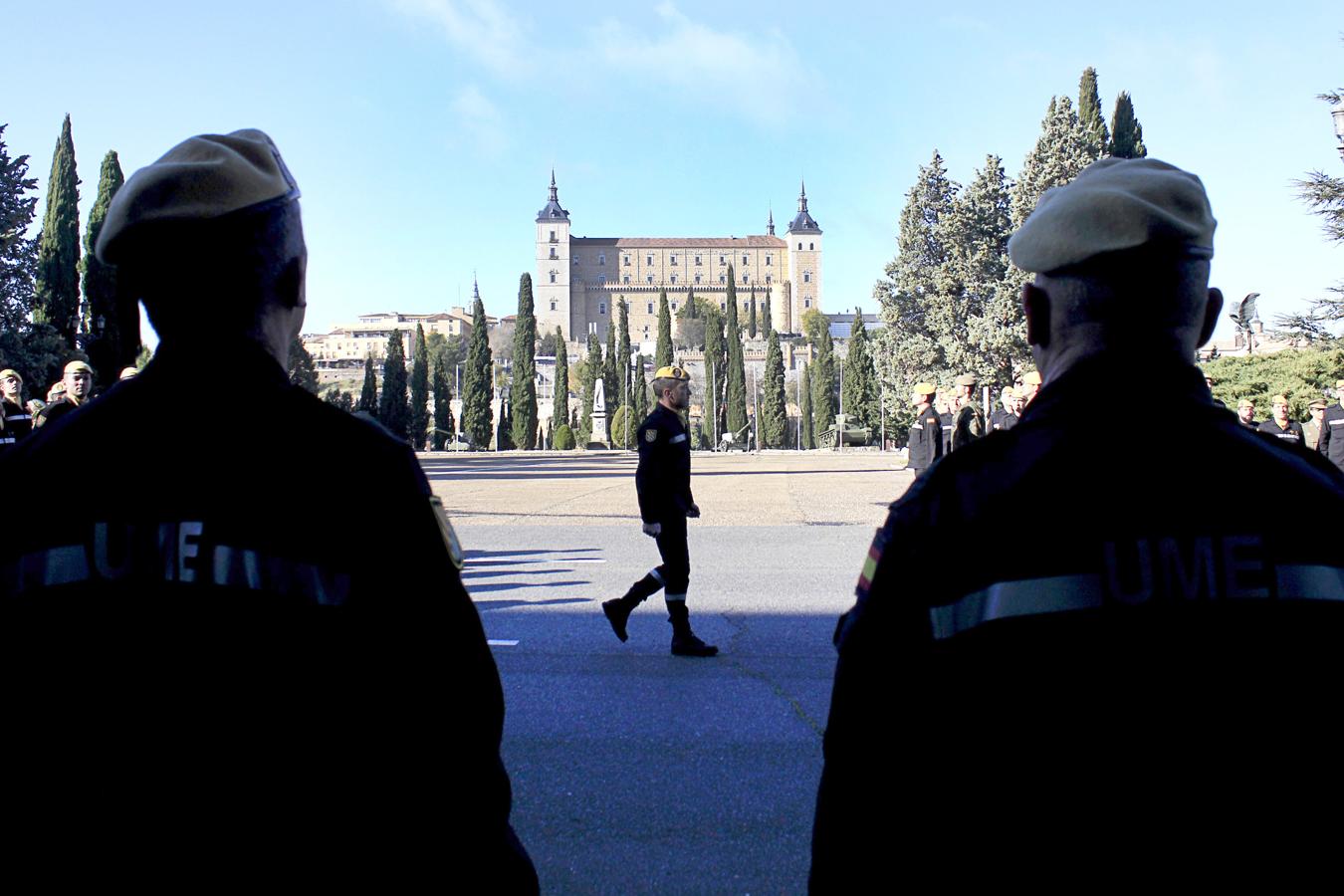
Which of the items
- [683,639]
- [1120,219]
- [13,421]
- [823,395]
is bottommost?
[683,639]

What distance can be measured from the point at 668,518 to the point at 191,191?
21.0 ft

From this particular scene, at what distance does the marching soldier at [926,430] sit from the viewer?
15352mm

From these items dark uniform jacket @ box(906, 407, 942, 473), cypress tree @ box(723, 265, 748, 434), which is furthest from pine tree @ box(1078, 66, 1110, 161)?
cypress tree @ box(723, 265, 748, 434)

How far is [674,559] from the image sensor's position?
7961 millimetres

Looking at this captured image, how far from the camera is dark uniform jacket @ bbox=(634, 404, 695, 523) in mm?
8023

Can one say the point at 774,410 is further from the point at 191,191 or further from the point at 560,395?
the point at 191,191

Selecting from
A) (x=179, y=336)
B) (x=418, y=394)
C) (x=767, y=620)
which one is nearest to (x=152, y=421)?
(x=179, y=336)

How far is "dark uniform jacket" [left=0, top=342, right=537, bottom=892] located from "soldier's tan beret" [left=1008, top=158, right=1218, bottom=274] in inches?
41.3

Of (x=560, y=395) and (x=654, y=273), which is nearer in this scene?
(x=560, y=395)

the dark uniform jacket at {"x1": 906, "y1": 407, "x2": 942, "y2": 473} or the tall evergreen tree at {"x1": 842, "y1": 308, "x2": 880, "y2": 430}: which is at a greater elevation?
the tall evergreen tree at {"x1": 842, "y1": 308, "x2": 880, "y2": 430}

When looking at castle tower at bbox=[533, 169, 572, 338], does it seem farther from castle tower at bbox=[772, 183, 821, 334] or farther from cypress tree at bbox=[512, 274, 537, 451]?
cypress tree at bbox=[512, 274, 537, 451]

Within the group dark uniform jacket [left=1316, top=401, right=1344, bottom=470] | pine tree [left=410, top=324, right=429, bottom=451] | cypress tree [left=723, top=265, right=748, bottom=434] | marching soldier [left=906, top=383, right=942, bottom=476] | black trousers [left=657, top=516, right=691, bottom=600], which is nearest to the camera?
black trousers [left=657, top=516, right=691, bottom=600]

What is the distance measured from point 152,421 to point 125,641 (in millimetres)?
310

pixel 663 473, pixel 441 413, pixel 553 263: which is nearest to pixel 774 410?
pixel 441 413
